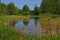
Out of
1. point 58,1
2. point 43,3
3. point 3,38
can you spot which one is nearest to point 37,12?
point 43,3

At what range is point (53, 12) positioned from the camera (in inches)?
3201

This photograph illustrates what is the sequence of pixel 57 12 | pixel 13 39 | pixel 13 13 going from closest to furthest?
pixel 13 39, pixel 57 12, pixel 13 13

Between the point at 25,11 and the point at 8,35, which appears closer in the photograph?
the point at 8,35

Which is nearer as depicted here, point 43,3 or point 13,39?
point 13,39

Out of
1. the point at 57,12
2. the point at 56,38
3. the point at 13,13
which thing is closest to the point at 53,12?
the point at 57,12

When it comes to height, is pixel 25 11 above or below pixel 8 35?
below

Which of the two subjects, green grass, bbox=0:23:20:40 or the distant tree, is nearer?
green grass, bbox=0:23:20:40

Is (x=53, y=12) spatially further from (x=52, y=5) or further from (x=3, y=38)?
(x=3, y=38)

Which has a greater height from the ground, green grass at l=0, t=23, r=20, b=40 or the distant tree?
green grass at l=0, t=23, r=20, b=40

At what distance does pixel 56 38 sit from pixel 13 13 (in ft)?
250

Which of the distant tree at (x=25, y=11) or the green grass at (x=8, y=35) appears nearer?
the green grass at (x=8, y=35)

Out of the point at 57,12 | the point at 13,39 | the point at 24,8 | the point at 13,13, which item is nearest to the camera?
the point at 13,39

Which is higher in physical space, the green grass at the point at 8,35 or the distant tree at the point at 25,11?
the green grass at the point at 8,35

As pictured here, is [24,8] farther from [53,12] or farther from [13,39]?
[13,39]
